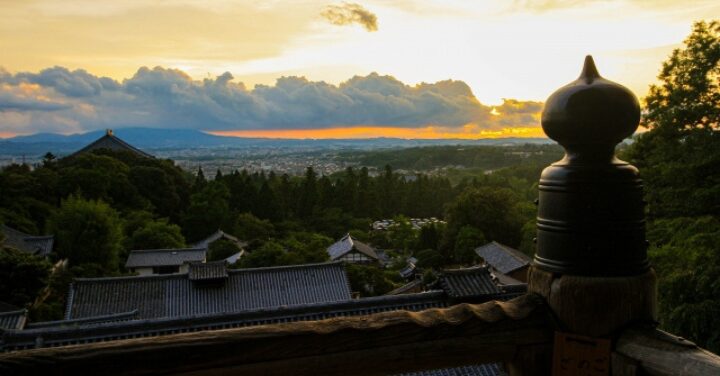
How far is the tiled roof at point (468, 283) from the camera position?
32.1ft

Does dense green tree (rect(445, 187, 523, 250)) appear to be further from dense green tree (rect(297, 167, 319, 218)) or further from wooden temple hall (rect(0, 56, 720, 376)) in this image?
wooden temple hall (rect(0, 56, 720, 376))

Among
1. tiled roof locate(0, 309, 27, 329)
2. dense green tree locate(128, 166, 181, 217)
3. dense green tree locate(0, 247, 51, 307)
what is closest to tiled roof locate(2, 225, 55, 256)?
dense green tree locate(0, 247, 51, 307)

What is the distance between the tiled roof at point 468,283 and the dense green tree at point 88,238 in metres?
14.3

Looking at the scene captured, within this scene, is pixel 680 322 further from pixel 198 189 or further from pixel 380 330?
pixel 198 189

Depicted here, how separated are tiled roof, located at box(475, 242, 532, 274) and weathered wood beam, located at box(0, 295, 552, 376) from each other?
20.2 metres

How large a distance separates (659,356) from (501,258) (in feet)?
72.1

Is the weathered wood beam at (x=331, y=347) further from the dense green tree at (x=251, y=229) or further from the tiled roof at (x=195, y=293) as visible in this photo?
the dense green tree at (x=251, y=229)

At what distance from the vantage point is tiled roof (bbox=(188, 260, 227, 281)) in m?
12.2

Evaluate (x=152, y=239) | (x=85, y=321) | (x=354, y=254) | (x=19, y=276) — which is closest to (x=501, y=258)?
(x=354, y=254)

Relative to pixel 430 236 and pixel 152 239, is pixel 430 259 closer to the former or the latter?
pixel 430 236

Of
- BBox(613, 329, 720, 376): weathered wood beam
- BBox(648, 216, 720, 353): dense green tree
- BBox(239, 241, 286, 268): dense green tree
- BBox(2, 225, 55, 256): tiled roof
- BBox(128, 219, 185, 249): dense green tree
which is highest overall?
BBox(613, 329, 720, 376): weathered wood beam

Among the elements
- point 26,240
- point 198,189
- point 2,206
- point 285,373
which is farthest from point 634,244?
point 198,189

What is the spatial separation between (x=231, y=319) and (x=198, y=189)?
25.7 metres

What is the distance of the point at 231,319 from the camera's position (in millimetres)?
7922
